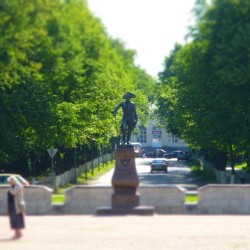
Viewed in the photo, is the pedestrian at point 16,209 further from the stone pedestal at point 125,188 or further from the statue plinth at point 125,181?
the statue plinth at point 125,181

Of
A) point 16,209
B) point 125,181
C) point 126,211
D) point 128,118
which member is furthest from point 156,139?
point 16,209

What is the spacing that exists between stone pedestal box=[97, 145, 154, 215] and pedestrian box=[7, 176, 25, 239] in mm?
6808

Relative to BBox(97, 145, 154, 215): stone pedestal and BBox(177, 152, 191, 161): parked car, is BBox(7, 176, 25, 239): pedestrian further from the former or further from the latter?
BBox(177, 152, 191, 161): parked car

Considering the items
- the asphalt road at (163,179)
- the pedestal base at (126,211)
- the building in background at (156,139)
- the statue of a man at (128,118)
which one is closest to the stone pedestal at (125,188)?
the pedestal base at (126,211)

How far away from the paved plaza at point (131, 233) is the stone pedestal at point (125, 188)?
2.12 ft

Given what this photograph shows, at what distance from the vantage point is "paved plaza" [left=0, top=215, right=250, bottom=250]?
2034 cm

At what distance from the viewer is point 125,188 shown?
2941 cm

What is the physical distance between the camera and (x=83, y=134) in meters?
54.5

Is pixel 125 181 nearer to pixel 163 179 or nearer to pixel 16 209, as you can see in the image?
pixel 16 209

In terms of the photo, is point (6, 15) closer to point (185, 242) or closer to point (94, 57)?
point (94, 57)

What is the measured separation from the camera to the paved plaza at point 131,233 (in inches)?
801

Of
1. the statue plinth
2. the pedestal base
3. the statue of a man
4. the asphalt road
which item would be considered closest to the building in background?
the asphalt road

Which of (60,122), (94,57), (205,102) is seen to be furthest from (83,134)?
(94,57)

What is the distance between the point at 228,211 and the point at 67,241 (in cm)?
1003
